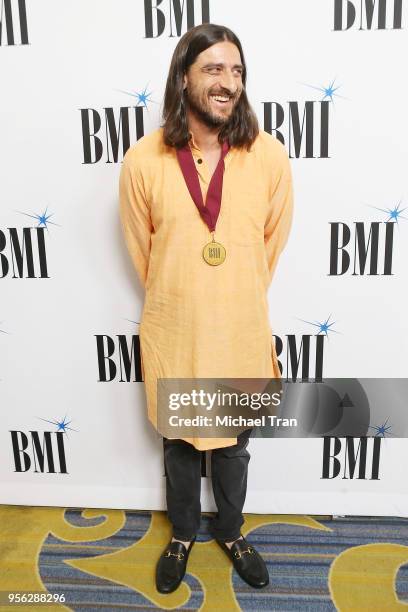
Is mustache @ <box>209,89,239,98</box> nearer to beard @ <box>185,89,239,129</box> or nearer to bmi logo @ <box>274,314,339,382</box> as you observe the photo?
beard @ <box>185,89,239,129</box>

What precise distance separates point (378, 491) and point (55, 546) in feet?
3.55

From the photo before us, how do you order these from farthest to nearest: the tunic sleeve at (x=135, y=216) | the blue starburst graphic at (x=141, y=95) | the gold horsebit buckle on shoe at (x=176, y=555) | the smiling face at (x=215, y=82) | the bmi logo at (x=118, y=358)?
the bmi logo at (x=118, y=358) < the gold horsebit buckle on shoe at (x=176, y=555) < the blue starburst graphic at (x=141, y=95) < the tunic sleeve at (x=135, y=216) < the smiling face at (x=215, y=82)

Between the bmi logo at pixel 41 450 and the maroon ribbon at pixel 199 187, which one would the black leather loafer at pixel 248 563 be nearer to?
the bmi logo at pixel 41 450

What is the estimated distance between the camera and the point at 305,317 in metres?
1.72

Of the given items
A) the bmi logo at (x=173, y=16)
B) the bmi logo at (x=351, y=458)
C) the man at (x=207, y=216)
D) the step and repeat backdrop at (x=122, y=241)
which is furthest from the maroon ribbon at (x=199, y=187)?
the bmi logo at (x=351, y=458)

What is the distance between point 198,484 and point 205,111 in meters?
1.07

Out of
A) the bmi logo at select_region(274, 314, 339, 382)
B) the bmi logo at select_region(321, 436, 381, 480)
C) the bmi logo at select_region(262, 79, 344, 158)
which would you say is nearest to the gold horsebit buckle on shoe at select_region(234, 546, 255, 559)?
the bmi logo at select_region(321, 436, 381, 480)

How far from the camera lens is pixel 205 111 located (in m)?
1.34

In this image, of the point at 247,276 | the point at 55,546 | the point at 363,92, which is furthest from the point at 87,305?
the point at 363,92

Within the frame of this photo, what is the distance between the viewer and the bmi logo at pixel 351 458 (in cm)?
186

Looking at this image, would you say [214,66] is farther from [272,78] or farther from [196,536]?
[196,536]

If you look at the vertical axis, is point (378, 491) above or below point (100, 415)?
below

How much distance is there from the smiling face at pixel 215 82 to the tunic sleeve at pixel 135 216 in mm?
225

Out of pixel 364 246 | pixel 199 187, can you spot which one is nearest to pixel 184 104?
pixel 199 187
